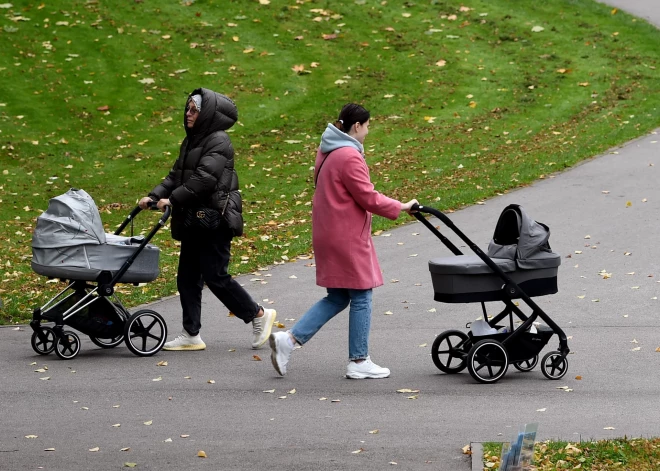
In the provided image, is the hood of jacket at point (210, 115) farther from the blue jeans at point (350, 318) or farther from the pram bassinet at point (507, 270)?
the pram bassinet at point (507, 270)

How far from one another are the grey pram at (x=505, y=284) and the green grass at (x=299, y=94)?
165 inches

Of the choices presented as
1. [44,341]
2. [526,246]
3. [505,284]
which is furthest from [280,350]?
[44,341]

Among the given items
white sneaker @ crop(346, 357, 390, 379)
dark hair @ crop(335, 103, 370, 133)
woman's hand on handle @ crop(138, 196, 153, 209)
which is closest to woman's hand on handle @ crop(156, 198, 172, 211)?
woman's hand on handle @ crop(138, 196, 153, 209)

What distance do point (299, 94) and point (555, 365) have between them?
534 inches

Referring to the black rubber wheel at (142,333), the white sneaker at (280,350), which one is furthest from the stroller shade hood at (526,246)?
the black rubber wheel at (142,333)

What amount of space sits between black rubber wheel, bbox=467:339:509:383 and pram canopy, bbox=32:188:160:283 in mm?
2611

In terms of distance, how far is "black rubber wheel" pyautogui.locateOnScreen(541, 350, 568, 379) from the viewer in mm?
7504

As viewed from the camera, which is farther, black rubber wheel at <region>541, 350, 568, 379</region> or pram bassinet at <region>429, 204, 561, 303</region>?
black rubber wheel at <region>541, 350, 568, 379</region>

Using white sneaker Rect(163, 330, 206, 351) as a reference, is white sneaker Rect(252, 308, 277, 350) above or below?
above

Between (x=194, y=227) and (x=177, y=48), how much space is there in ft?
49.6

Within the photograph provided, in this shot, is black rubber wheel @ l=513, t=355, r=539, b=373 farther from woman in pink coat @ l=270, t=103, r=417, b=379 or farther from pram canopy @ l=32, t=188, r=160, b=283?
pram canopy @ l=32, t=188, r=160, b=283

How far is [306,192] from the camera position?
15.3 metres

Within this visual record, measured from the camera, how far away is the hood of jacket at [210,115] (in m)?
8.20

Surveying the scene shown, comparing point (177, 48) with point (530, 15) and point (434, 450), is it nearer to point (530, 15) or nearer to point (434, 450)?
point (530, 15)
